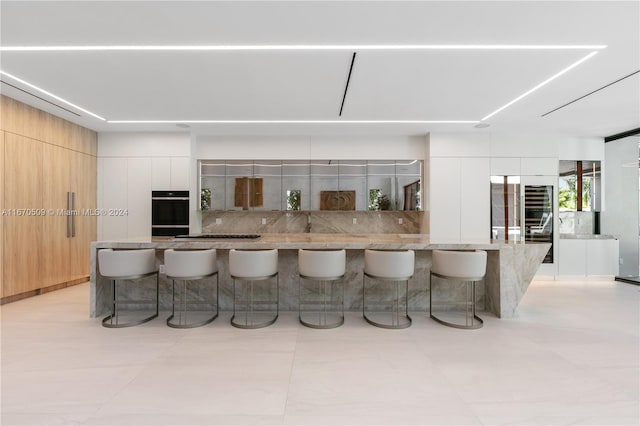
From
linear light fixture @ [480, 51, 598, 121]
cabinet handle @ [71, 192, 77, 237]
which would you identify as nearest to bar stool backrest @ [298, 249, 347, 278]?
linear light fixture @ [480, 51, 598, 121]

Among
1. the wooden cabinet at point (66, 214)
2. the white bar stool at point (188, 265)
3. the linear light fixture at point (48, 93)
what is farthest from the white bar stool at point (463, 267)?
the wooden cabinet at point (66, 214)

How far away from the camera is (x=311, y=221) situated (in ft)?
21.1

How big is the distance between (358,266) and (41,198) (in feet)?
15.1

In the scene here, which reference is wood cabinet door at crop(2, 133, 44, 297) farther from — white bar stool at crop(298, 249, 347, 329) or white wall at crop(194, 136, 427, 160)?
white bar stool at crop(298, 249, 347, 329)

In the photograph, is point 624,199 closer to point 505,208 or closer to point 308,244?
point 505,208

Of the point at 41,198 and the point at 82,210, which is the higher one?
the point at 41,198

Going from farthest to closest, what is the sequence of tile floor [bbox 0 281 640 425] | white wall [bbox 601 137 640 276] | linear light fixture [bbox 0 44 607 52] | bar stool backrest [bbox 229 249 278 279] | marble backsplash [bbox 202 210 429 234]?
marble backsplash [bbox 202 210 429 234] < white wall [bbox 601 137 640 276] < bar stool backrest [bbox 229 249 278 279] < linear light fixture [bbox 0 44 607 52] < tile floor [bbox 0 281 640 425]

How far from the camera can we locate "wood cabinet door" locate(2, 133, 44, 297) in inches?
166

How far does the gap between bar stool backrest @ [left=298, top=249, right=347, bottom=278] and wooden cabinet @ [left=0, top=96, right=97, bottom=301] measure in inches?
155

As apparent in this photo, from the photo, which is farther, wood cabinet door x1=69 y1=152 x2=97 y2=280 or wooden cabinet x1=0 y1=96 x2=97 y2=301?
wood cabinet door x1=69 y1=152 x2=97 y2=280

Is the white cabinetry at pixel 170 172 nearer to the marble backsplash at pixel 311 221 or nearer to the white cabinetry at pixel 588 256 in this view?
the marble backsplash at pixel 311 221

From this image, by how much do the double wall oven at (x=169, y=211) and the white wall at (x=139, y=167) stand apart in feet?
0.37

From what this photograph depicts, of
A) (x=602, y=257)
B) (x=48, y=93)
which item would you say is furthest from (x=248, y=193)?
(x=602, y=257)

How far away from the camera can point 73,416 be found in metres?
1.90
